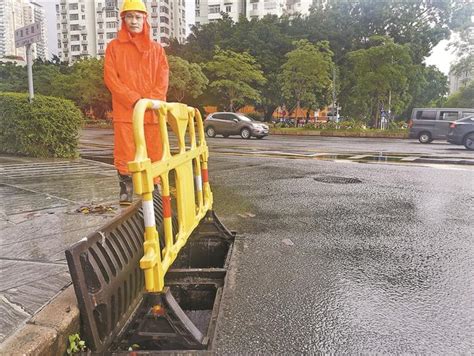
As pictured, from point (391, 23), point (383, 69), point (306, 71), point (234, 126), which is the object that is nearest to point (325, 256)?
point (234, 126)

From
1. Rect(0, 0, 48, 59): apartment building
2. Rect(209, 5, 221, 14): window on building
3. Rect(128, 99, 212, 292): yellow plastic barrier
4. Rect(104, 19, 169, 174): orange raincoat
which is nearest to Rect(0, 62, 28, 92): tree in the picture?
Rect(0, 0, 48, 59): apartment building

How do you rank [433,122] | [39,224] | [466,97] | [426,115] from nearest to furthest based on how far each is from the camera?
[39,224], [433,122], [426,115], [466,97]

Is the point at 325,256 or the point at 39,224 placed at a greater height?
the point at 39,224

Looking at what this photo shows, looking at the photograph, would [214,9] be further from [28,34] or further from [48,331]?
[48,331]

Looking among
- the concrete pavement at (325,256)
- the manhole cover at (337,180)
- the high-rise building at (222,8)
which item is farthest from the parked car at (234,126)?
the high-rise building at (222,8)

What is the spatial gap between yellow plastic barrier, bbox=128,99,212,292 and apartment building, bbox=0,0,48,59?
7.62 metres

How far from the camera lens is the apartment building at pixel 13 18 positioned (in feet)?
32.2

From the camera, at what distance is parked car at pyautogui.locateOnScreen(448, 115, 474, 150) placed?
54.2 ft

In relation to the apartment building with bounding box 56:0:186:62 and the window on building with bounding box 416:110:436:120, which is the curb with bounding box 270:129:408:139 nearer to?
the window on building with bounding box 416:110:436:120

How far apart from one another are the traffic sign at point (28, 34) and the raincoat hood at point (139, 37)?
19.4 feet

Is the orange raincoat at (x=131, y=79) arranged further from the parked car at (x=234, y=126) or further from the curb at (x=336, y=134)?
the curb at (x=336, y=134)

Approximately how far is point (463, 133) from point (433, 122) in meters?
4.41

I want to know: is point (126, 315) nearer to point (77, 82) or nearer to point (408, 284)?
point (408, 284)

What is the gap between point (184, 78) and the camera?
34875 mm
